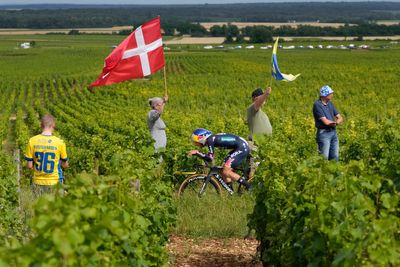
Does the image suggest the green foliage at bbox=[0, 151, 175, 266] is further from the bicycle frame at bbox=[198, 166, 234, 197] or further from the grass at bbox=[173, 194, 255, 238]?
the bicycle frame at bbox=[198, 166, 234, 197]

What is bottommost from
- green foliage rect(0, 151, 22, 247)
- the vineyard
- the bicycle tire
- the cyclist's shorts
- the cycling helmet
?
the bicycle tire

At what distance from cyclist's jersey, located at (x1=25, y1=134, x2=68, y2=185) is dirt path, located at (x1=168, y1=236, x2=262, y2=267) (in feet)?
4.69

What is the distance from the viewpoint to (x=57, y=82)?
5631cm

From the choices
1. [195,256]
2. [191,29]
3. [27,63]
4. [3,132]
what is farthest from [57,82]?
[191,29]

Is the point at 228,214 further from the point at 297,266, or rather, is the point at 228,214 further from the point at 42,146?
the point at 297,266

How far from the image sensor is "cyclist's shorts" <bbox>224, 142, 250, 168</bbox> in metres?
9.45

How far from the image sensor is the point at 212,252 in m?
7.39

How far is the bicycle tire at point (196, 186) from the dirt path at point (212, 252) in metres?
1.71

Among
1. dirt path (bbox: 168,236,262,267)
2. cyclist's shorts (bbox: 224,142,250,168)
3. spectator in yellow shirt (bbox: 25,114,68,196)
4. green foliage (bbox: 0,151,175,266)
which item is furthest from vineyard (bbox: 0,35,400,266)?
cyclist's shorts (bbox: 224,142,250,168)

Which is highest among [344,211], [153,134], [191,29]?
[344,211]

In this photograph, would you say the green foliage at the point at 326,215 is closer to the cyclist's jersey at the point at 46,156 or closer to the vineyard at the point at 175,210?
the vineyard at the point at 175,210

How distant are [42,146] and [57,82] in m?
49.3

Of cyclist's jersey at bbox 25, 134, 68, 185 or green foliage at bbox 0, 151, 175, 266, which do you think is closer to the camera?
green foliage at bbox 0, 151, 175, 266

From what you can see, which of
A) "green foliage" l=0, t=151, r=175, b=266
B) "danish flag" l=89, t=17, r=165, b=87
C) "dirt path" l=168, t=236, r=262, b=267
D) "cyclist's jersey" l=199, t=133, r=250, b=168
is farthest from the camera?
"danish flag" l=89, t=17, r=165, b=87
